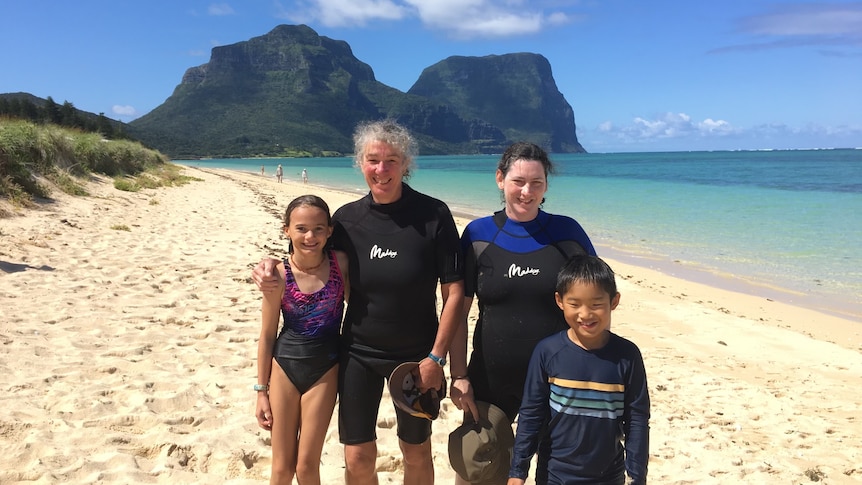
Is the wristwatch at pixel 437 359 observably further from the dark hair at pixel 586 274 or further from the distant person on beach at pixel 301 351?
the dark hair at pixel 586 274

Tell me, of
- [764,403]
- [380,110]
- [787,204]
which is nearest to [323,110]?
[380,110]

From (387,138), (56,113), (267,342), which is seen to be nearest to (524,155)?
(387,138)

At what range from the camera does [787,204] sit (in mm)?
24375

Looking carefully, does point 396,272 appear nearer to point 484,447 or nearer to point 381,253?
point 381,253

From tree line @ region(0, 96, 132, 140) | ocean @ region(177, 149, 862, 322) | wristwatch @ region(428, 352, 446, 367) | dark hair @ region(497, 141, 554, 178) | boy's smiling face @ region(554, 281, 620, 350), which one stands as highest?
tree line @ region(0, 96, 132, 140)

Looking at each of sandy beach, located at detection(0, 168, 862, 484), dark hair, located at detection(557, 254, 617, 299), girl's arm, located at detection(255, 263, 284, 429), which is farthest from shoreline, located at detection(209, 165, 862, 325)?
girl's arm, located at detection(255, 263, 284, 429)

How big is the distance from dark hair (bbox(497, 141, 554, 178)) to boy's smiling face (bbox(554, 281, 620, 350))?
0.66 m

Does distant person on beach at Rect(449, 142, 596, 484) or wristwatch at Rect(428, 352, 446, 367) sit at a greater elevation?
distant person on beach at Rect(449, 142, 596, 484)

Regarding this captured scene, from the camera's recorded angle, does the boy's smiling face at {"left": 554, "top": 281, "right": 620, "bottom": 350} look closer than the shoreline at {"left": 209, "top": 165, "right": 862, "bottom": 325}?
Yes

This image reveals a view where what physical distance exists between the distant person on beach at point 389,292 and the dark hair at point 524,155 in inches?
15.0

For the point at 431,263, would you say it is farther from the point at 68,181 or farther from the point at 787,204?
the point at 787,204

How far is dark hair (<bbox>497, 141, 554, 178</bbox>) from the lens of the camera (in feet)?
8.11

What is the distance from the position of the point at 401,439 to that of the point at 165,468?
1454mm

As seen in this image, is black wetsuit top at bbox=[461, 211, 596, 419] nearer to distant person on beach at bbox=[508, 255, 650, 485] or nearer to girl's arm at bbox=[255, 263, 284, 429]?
distant person on beach at bbox=[508, 255, 650, 485]
